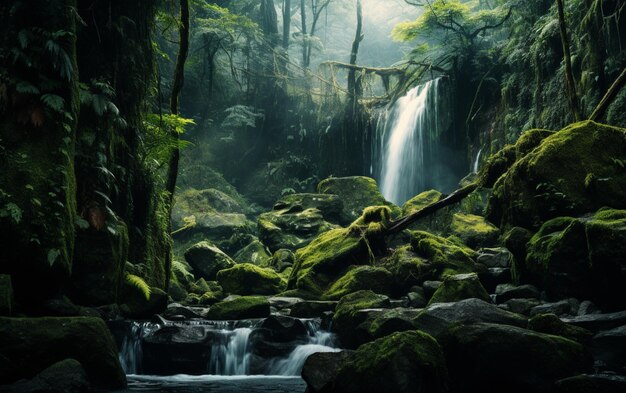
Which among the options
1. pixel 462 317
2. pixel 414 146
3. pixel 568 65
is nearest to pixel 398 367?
pixel 462 317

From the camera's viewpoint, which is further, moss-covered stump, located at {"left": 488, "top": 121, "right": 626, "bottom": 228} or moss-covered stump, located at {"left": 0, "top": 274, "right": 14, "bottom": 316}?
moss-covered stump, located at {"left": 488, "top": 121, "right": 626, "bottom": 228}

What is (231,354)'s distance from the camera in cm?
790

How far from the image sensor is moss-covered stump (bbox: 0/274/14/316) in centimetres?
535

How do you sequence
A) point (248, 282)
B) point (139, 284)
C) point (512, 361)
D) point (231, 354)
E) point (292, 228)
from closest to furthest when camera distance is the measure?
point (512, 361), point (231, 354), point (139, 284), point (248, 282), point (292, 228)

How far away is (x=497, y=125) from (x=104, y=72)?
50.4ft

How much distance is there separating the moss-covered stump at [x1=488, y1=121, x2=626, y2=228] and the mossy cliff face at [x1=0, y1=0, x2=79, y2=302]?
7806 mm

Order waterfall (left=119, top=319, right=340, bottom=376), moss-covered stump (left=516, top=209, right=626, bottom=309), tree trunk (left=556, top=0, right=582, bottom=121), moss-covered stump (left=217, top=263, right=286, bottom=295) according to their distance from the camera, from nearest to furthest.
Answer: moss-covered stump (left=516, top=209, right=626, bottom=309)
waterfall (left=119, top=319, right=340, bottom=376)
tree trunk (left=556, top=0, right=582, bottom=121)
moss-covered stump (left=217, top=263, right=286, bottom=295)

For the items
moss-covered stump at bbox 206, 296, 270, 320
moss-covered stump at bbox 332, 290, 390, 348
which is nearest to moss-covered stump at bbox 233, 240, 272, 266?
moss-covered stump at bbox 206, 296, 270, 320

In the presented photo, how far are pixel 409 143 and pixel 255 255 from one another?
863cm

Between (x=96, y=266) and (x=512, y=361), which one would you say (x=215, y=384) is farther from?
(x=512, y=361)

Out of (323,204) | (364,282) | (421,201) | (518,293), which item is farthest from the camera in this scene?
(323,204)

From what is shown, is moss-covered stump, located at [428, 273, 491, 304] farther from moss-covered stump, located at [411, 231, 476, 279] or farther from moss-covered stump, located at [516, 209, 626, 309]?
moss-covered stump, located at [411, 231, 476, 279]

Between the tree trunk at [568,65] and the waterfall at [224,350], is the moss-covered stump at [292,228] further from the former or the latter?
the waterfall at [224,350]

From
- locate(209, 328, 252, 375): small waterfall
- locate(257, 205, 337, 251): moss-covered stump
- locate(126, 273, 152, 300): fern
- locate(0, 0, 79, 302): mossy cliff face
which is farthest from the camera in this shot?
locate(257, 205, 337, 251): moss-covered stump
